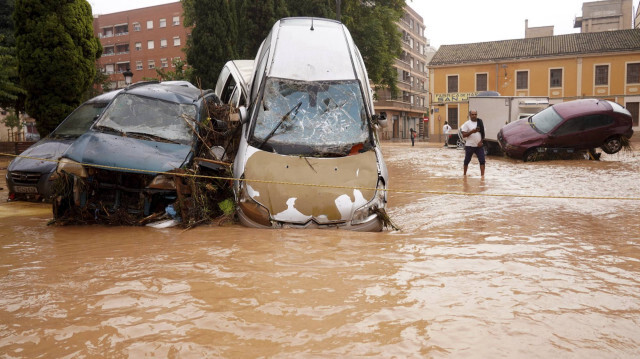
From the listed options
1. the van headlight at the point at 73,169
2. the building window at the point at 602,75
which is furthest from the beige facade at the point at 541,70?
the van headlight at the point at 73,169

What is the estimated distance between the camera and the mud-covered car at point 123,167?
663 centimetres

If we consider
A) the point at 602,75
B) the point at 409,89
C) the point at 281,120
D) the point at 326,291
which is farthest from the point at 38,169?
the point at 409,89

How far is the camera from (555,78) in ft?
150

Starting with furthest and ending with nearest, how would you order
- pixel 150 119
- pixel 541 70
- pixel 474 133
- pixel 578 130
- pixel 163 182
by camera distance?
pixel 541 70
pixel 578 130
pixel 474 133
pixel 150 119
pixel 163 182

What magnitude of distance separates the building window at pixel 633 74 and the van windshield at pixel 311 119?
4489cm

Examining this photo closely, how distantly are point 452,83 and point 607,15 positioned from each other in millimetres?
25575

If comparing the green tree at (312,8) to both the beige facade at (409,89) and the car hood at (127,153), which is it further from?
the beige facade at (409,89)

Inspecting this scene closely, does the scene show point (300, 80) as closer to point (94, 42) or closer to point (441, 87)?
point (94, 42)

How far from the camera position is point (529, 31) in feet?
205

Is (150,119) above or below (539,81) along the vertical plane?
below

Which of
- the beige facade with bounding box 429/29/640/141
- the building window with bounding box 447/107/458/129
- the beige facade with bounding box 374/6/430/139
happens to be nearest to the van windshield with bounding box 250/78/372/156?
the beige facade with bounding box 429/29/640/141

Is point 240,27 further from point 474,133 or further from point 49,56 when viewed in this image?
point 474,133

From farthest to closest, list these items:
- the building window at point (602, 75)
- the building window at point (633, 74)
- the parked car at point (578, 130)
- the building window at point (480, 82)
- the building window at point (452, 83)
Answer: the building window at point (452, 83)
the building window at point (480, 82)
the building window at point (602, 75)
the building window at point (633, 74)
the parked car at point (578, 130)

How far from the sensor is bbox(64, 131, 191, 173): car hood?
6.64 m
